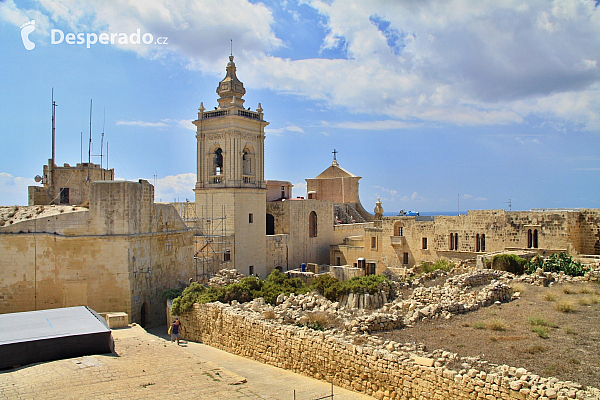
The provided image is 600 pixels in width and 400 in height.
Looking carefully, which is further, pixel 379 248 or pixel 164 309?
pixel 379 248

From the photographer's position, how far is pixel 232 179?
1097 inches

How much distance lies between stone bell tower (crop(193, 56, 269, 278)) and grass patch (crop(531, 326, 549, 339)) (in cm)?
1854

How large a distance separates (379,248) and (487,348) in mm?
18843

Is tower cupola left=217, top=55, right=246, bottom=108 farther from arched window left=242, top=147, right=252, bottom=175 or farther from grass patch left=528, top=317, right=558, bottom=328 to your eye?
grass patch left=528, top=317, right=558, bottom=328

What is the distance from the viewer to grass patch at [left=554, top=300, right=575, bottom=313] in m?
12.3

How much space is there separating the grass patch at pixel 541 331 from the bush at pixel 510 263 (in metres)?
7.64

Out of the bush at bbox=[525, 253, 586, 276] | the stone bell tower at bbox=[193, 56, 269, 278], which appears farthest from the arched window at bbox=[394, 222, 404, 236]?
the bush at bbox=[525, 253, 586, 276]

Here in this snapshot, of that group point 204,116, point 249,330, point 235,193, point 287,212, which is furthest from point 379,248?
point 249,330

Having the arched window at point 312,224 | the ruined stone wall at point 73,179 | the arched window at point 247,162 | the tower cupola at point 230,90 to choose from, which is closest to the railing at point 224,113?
the tower cupola at point 230,90

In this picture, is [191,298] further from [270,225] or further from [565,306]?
[270,225]

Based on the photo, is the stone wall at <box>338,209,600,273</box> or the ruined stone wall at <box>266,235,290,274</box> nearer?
the stone wall at <box>338,209,600,273</box>

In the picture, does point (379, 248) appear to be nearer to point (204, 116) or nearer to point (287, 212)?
point (287, 212)

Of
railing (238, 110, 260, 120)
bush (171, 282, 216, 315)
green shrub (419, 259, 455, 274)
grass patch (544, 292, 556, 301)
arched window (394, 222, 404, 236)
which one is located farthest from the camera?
railing (238, 110, 260, 120)

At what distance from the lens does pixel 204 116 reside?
29234 millimetres
